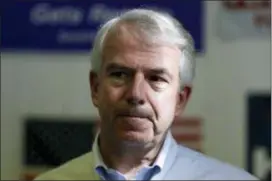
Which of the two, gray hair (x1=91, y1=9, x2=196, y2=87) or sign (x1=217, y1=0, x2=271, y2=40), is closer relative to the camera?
gray hair (x1=91, y1=9, x2=196, y2=87)

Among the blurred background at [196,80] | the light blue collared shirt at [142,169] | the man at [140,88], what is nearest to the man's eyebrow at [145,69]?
the man at [140,88]

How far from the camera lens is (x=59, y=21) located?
973 mm

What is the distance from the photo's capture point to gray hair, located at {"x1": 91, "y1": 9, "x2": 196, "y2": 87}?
0.65m

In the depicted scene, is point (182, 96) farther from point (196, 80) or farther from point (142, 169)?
point (196, 80)

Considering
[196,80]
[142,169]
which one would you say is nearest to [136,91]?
[142,169]

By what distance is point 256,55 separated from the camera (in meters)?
0.96

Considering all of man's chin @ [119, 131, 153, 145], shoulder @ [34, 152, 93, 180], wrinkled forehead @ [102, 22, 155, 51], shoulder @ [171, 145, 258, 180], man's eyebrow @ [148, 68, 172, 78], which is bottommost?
shoulder @ [34, 152, 93, 180]

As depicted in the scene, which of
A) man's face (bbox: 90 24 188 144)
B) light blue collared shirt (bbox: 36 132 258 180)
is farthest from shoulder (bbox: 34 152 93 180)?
man's face (bbox: 90 24 188 144)

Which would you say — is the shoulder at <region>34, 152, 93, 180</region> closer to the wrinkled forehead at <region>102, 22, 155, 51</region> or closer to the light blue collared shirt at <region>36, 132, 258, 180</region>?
the light blue collared shirt at <region>36, 132, 258, 180</region>

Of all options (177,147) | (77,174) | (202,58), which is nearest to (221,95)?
(202,58)

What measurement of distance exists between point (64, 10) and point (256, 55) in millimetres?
397

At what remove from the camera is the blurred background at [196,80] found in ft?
3.10

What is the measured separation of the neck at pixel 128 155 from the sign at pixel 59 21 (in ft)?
1.03

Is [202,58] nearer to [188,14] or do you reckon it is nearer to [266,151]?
[188,14]
